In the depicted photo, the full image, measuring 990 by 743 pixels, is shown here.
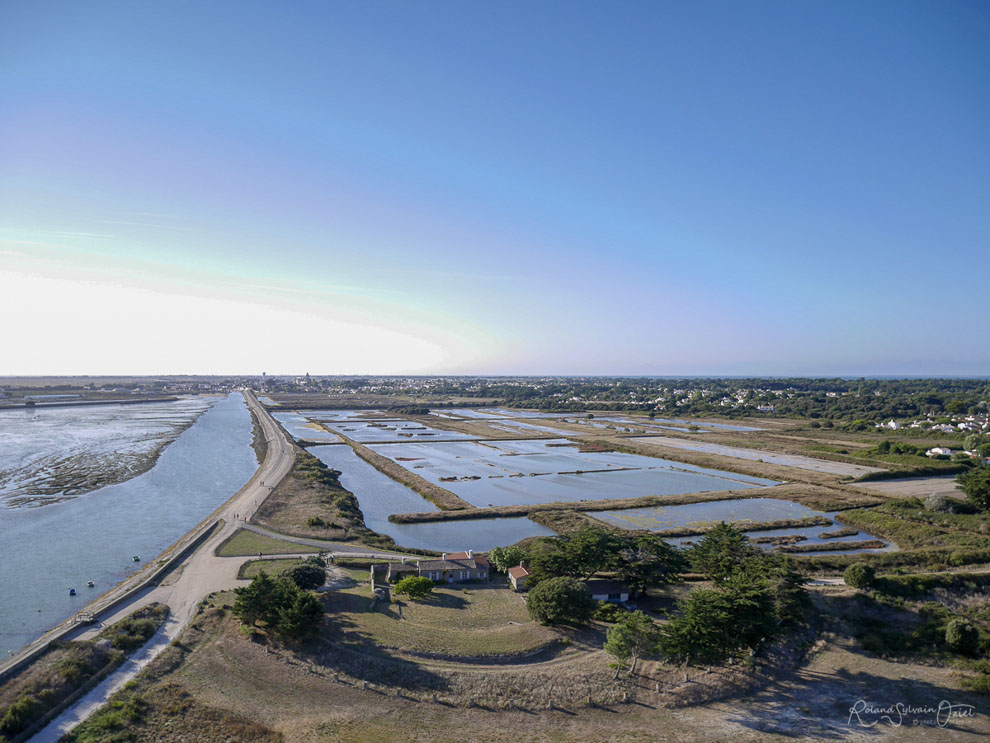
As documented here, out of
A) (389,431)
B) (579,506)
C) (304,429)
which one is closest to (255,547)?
(579,506)

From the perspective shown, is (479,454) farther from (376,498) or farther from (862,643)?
(862,643)

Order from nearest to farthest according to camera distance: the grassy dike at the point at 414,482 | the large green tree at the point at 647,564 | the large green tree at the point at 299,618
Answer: the large green tree at the point at 299,618, the large green tree at the point at 647,564, the grassy dike at the point at 414,482

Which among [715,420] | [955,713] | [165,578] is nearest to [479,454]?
[165,578]

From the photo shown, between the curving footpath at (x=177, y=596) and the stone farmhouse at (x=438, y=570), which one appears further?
the stone farmhouse at (x=438, y=570)

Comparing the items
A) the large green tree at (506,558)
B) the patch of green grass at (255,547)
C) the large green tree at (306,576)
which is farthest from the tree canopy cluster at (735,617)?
the patch of green grass at (255,547)

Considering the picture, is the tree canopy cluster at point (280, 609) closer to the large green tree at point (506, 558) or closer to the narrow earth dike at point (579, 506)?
the large green tree at point (506, 558)

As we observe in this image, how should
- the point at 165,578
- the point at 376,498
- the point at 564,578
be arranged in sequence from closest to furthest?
the point at 564,578, the point at 165,578, the point at 376,498

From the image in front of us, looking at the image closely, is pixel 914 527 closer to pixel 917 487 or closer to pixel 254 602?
pixel 917 487
